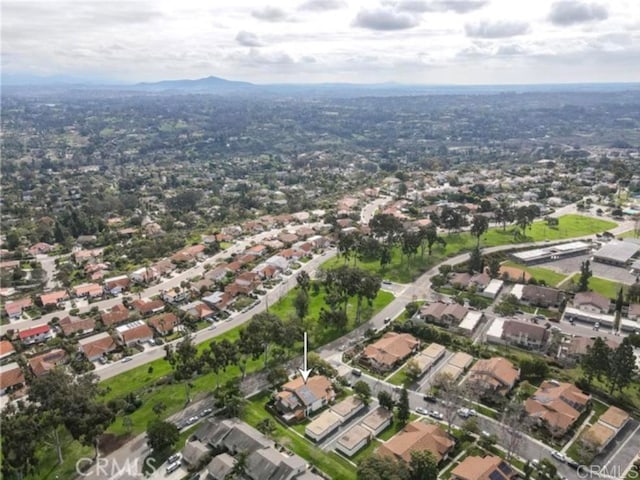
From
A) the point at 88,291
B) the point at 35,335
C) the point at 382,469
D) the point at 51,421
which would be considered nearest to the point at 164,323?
the point at 35,335

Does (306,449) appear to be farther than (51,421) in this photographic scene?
Yes

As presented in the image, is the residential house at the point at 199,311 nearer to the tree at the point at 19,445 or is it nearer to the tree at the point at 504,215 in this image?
the tree at the point at 19,445

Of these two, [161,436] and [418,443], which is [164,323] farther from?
[418,443]

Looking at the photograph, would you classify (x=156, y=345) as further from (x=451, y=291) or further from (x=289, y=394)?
(x=451, y=291)

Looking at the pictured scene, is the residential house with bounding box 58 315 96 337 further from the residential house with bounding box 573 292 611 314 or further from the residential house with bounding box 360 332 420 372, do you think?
the residential house with bounding box 573 292 611 314

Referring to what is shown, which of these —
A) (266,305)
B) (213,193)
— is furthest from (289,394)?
(213,193)
